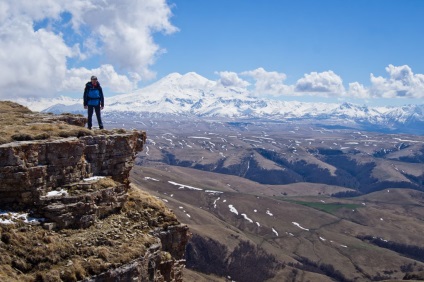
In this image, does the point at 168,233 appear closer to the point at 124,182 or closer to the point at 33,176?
the point at 124,182

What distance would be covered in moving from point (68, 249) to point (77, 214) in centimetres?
Result: 280

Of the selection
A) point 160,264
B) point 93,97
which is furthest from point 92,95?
point 160,264

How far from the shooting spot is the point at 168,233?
32.8 meters

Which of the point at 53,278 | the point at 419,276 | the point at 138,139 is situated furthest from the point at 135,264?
the point at 419,276

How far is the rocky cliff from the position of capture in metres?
23.3

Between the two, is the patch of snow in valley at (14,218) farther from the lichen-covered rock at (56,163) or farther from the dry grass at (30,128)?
the dry grass at (30,128)

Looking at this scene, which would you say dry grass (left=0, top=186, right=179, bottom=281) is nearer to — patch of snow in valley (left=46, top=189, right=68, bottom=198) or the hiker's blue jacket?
patch of snow in valley (left=46, top=189, right=68, bottom=198)

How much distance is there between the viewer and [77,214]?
2661 cm

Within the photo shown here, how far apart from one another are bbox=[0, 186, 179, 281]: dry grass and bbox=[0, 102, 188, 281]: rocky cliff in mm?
54

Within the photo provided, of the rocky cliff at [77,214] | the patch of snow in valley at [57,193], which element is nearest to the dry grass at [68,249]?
the rocky cliff at [77,214]

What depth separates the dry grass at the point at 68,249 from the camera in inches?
881

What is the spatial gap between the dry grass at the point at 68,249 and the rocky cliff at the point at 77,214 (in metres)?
0.05

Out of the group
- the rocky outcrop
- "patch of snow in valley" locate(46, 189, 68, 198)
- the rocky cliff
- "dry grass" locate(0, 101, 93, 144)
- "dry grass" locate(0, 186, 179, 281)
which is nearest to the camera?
"dry grass" locate(0, 186, 179, 281)

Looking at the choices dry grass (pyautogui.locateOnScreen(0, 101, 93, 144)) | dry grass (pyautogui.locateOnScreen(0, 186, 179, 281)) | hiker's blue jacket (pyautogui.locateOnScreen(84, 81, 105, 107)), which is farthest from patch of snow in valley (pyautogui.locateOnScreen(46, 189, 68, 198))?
hiker's blue jacket (pyautogui.locateOnScreen(84, 81, 105, 107))
